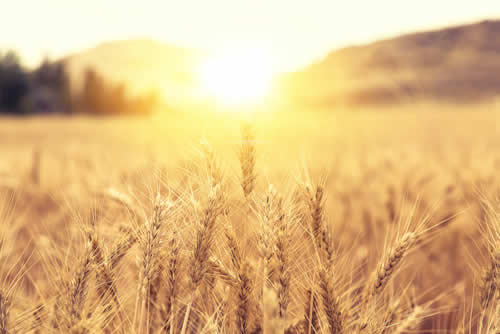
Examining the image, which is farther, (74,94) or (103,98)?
(74,94)

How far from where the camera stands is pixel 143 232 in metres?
0.83

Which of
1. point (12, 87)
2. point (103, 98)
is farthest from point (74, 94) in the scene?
point (12, 87)

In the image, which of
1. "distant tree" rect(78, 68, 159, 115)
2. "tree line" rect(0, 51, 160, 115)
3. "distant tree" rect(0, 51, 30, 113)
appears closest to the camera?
"distant tree" rect(0, 51, 30, 113)

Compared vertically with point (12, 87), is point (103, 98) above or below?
below

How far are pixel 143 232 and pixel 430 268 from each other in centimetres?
153

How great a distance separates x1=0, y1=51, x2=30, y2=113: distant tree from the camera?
32.8 meters

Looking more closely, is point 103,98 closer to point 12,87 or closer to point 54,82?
point 54,82

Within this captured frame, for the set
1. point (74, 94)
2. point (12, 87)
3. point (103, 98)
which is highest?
point (12, 87)

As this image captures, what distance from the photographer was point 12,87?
33.2m

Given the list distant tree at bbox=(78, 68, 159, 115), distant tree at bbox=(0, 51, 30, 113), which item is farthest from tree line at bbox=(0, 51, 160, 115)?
distant tree at bbox=(0, 51, 30, 113)

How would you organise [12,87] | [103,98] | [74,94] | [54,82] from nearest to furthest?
[12,87]
[103,98]
[54,82]
[74,94]

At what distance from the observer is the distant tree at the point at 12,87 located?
3281 centimetres

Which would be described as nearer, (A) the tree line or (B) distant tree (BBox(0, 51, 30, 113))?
(B) distant tree (BBox(0, 51, 30, 113))

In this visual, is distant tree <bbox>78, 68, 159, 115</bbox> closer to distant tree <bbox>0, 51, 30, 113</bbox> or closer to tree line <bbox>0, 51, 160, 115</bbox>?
tree line <bbox>0, 51, 160, 115</bbox>
